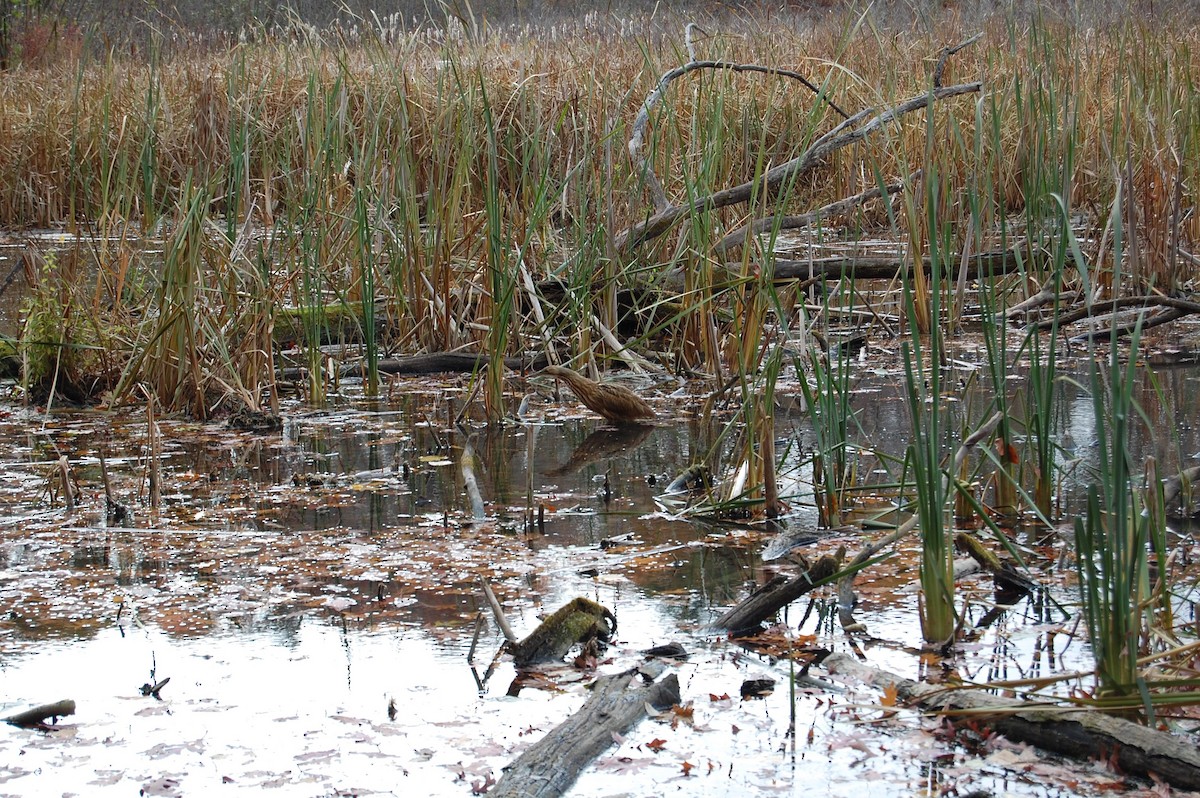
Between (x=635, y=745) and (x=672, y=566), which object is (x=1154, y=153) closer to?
(x=672, y=566)

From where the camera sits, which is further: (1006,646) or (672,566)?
(672,566)

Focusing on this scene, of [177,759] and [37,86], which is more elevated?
[37,86]

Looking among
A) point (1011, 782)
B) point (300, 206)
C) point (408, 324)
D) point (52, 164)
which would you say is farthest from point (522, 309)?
point (52, 164)

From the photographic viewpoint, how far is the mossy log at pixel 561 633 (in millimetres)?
2215

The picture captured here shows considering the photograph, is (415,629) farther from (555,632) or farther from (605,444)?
(605,444)

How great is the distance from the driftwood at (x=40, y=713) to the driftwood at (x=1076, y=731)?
1287 mm

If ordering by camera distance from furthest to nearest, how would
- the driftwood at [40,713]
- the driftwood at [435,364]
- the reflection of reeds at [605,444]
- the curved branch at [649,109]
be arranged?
the curved branch at [649,109], the driftwood at [435,364], the reflection of reeds at [605,444], the driftwood at [40,713]

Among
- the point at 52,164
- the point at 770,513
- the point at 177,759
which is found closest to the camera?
the point at 177,759

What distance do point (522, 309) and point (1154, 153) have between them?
2.78 meters

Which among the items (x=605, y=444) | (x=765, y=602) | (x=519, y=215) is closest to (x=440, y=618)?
(x=765, y=602)

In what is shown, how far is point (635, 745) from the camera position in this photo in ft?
6.27

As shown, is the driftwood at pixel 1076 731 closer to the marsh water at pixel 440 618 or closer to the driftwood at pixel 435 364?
the marsh water at pixel 440 618

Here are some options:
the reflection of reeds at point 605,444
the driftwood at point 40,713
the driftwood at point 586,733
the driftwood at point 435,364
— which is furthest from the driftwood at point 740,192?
the driftwood at point 40,713

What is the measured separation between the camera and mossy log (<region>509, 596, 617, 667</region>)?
2.21m
